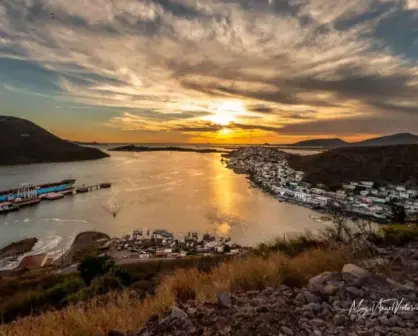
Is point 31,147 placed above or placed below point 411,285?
above

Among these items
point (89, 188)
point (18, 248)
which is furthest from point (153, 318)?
point (89, 188)

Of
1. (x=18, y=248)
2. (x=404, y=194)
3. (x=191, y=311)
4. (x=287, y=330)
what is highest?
(x=287, y=330)

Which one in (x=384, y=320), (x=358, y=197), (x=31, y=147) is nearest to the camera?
(x=384, y=320)

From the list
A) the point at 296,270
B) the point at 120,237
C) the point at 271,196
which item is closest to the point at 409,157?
the point at 271,196

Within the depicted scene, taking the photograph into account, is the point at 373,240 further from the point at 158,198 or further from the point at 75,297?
the point at 158,198

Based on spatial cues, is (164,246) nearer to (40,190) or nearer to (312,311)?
(312,311)

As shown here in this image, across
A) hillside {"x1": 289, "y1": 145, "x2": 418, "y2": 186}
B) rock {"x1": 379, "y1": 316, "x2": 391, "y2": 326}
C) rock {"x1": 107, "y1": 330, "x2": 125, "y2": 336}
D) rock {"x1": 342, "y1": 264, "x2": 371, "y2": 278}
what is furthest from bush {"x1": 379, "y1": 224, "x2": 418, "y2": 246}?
hillside {"x1": 289, "y1": 145, "x2": 418, "y2": 186}

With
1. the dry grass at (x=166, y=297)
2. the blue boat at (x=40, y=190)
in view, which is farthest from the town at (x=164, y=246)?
the blue boat at (x=40, y=190)

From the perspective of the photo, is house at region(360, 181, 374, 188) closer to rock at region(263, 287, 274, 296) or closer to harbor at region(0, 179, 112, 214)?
harbor at region(0, 179, 112, 214)
